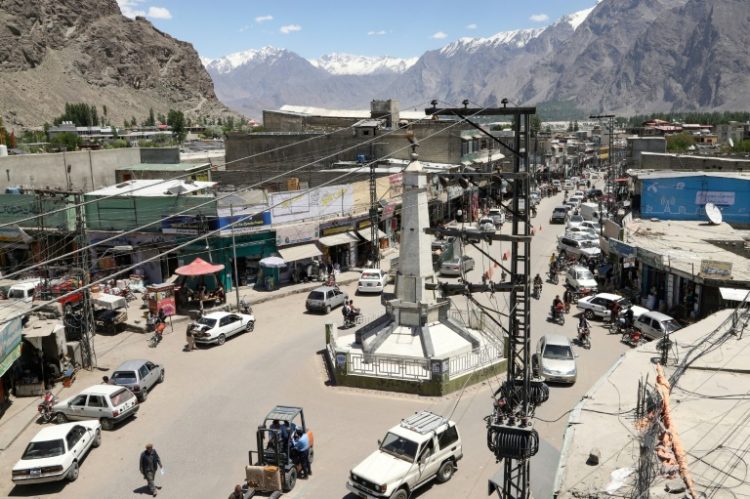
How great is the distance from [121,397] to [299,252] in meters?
16.2

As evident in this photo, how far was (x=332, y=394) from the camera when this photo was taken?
62.3 ft

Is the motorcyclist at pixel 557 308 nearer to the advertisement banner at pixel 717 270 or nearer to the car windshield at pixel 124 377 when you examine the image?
the advertisement banner at pixel 717 270

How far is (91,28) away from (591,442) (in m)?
201

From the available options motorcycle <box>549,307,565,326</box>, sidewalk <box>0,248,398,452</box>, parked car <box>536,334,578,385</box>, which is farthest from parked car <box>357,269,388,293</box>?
parked car <box>536,334,578,385</box>

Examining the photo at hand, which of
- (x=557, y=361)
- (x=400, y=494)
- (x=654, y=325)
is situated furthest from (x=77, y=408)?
(x=654, y=325)

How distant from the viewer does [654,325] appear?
22484 mm

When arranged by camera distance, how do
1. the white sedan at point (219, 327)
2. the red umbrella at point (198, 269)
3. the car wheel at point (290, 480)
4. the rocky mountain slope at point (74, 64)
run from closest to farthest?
1. the car wheel at point (290, 480)
2. the white sedan at point (219, 327)
3. the red umbrella at point (198, 269)
4. the rocky mountain slope at point (74, 64)

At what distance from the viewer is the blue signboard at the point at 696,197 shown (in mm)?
36656

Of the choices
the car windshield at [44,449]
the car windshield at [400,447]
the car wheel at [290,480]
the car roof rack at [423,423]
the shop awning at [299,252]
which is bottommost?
the car wheel at [290,480]

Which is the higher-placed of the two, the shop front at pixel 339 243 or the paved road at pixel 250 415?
the shop front at pixel 339 243

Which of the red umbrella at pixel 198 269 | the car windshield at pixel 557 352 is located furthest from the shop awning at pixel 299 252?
the car windshield at pixel 557 352

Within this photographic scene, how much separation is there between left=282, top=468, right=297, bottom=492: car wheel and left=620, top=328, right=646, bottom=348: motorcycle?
1358 cm

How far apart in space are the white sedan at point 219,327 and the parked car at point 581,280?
589 inches

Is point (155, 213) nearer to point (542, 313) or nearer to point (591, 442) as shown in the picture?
point (542, 313)
